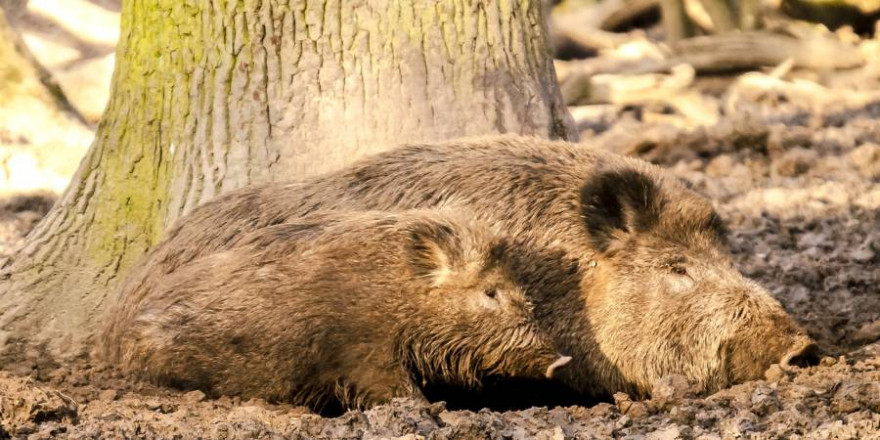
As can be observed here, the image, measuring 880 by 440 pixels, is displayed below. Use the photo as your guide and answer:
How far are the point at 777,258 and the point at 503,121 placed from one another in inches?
87.7

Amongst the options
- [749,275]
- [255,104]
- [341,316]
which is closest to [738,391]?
[341,316]

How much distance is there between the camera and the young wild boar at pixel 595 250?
5121mm

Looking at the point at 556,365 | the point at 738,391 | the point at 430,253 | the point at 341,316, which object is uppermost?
the point at 430,253

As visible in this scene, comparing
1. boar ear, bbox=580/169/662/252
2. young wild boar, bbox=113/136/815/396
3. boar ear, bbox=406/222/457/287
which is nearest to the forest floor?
young wild boar, bbox=113/136/815/396

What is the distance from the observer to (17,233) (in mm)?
8078

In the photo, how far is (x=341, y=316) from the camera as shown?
184 inches

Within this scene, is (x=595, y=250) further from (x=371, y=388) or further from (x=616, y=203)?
(x=371, y=388)

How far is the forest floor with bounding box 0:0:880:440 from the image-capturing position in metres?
4.07

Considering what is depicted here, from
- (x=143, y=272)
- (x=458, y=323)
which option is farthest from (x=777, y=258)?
(x=143, y=272)

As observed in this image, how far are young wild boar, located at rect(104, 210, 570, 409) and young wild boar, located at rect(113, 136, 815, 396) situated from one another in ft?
0.71

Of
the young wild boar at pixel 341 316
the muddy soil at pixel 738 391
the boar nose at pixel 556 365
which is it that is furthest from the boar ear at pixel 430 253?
the muddy soil at pixel 738 391

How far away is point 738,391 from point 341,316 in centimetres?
153

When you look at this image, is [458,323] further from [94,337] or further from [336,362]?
[94,337]

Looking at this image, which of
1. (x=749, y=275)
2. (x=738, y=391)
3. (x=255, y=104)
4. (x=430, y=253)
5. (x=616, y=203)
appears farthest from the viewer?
(x=749, y=275)
